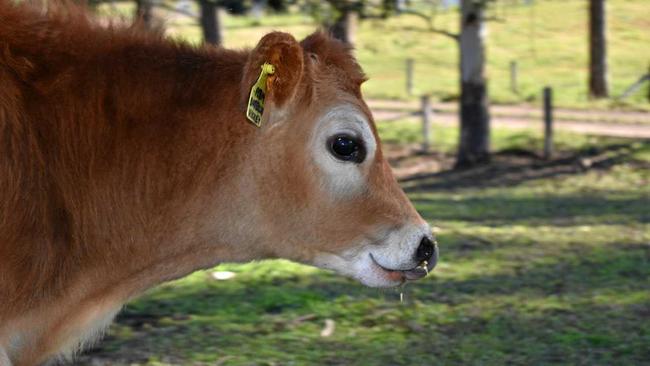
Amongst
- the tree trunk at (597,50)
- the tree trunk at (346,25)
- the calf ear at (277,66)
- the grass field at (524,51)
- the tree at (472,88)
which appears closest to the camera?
the calf ear at (277,66)

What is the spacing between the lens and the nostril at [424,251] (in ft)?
15.7

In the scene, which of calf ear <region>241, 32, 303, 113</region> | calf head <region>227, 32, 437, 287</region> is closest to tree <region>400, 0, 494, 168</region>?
calf head <region>227, 32, 437, 287</region>

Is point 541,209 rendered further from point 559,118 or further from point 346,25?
point 559,118

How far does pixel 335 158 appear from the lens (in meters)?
4.71

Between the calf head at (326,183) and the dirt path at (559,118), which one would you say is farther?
the dirt path at (559,118)

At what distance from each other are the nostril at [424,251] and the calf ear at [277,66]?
87 cm

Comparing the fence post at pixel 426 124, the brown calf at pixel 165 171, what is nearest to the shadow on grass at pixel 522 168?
the fence post at pixel 426 124

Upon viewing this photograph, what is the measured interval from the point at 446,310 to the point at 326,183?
3.35 metres

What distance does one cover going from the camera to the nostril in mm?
4781

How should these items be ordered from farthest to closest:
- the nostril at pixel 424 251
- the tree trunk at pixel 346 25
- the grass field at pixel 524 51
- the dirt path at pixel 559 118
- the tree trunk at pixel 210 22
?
the grass field at pixel 524 51 < the dirt path at pixel 559 118 < the tree trunk at pixel 346 25 < the tree trunk at pixel 210 22 < the nostril at pixel 424 251

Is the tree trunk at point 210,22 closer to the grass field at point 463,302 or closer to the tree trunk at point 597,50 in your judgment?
the grass field at point 463,302

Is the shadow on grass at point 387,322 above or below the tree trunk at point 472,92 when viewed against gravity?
below

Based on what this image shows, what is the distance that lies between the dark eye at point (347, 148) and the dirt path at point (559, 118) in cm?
1729

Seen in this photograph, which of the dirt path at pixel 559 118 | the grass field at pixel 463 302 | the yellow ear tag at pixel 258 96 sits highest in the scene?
the yellow ear tag at pixel 258 96
